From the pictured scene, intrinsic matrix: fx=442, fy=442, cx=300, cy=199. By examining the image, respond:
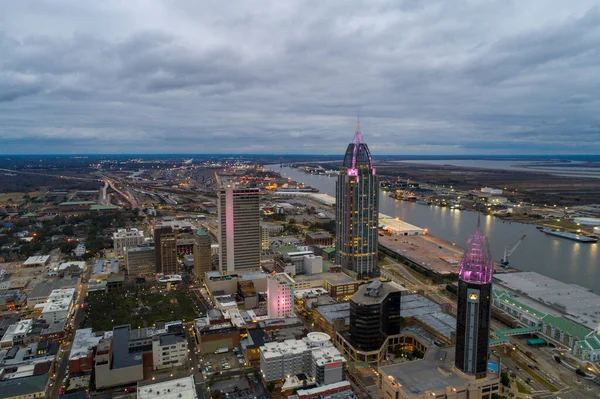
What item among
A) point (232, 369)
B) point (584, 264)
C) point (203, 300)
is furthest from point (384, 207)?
point (232, 369)

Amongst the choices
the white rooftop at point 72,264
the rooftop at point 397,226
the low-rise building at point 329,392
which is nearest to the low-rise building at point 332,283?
the low-rise building at point 329,392

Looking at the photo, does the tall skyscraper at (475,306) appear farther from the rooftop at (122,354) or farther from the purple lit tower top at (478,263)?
the rooftop at (122,354)

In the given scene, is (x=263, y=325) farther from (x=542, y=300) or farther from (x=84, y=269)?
(x=84, y=269)

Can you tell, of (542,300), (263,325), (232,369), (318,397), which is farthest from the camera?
(542,300)

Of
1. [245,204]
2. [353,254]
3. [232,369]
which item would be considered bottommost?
[232,369]

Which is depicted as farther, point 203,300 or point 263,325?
point 203,300

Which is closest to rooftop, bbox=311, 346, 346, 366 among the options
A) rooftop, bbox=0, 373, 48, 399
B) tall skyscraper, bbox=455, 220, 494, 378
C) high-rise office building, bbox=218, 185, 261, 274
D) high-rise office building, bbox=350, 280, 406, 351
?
high-rise office building, bbox=350, 280, 406, 351

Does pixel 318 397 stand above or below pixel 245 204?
below

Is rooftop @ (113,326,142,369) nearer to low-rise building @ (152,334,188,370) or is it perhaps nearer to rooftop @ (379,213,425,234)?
low-rise building @ (152,334,188,370)

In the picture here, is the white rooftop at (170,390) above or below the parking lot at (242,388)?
above
